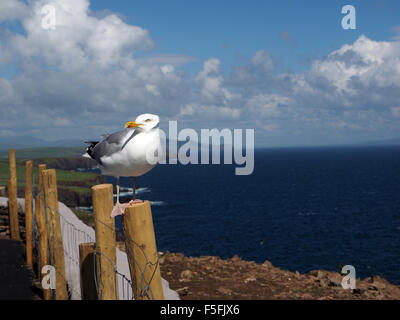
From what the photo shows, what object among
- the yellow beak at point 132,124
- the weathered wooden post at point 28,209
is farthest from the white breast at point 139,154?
the weathered wooden post at point 28,209

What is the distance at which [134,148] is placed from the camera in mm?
4527

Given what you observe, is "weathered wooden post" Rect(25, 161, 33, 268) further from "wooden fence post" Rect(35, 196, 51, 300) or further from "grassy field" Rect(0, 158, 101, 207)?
"grassy field" Rect(0, 158, 101, 207)

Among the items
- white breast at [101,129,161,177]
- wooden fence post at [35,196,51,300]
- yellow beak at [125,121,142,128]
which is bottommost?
wooden fence post at [35,196,51,300]

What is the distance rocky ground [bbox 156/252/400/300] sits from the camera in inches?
429

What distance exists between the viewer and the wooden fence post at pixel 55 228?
8805 mm

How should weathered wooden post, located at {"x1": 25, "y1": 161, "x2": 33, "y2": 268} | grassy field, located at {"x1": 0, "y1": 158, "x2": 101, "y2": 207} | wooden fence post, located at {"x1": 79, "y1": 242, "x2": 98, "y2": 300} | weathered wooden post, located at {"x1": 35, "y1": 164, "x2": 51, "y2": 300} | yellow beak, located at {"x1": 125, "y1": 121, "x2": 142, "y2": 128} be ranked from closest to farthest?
yellow beak, located at {"x1": 125, "y1": 121, "x2": 142, "y2": 128}
wooden fence post, located at {"x1": 79, "y1": 242, "x2": 98, "y2": 300}
weathered wooden post, located at {"x1": 35, "y1": 164, "x2": 51, "y2": 300}
weathered wooden post, located at {"x1": 25, "y1": 161, "x2": 33, "y2": 268}
grassy field, located at {"x1": 0, "y1": 158, "x2": 101, "y2": 207}

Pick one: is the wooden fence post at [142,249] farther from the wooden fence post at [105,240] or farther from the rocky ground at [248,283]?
the rocky ground at [248,283]

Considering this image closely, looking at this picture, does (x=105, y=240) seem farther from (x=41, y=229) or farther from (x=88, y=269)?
(x=41, y=229)

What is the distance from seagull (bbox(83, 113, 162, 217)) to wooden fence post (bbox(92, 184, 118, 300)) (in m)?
0.20

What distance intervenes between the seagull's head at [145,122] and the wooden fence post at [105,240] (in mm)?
988

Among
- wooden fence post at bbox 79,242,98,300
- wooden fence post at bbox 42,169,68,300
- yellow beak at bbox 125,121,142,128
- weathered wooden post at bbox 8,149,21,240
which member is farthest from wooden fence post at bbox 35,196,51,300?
yellow beak at bbox 125,121,142,128

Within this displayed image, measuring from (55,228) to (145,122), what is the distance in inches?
223

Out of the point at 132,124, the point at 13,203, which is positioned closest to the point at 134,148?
the point at 132,124

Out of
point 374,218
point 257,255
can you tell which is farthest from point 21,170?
point 374,218
